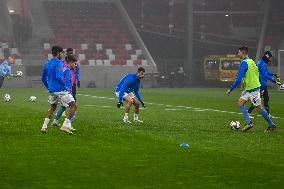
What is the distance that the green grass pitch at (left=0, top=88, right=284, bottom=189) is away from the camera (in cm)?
1195

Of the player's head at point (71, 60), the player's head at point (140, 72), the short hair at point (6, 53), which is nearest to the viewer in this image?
the player's head at point (71, 60)

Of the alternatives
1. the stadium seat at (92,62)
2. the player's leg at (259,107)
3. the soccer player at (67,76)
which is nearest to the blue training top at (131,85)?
the soccer player at (67,76)

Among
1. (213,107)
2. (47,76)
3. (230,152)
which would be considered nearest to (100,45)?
(213,107)

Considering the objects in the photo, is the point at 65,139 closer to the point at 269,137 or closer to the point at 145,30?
the point at 269,137

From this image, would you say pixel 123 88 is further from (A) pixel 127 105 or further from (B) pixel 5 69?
→ (B) pixel 5 69

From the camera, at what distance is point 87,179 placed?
1198 cm

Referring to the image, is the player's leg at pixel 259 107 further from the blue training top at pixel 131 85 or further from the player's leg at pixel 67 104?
the player's leg at pixel 67 104

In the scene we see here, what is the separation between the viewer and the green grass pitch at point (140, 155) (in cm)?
1195

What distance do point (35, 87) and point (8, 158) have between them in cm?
4692

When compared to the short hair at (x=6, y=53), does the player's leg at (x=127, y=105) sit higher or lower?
lower

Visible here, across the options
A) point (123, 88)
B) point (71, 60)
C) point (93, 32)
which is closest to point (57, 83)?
point (71, 60)

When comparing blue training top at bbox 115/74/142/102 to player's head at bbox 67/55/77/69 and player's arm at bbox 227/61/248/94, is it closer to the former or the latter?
player's head at bbox 67/55/77/69

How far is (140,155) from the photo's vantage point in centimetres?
1516

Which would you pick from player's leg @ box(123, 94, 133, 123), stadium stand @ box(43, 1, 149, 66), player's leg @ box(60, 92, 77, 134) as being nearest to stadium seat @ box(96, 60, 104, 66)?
stadium stand @ box(43, 1, 149, 66)
